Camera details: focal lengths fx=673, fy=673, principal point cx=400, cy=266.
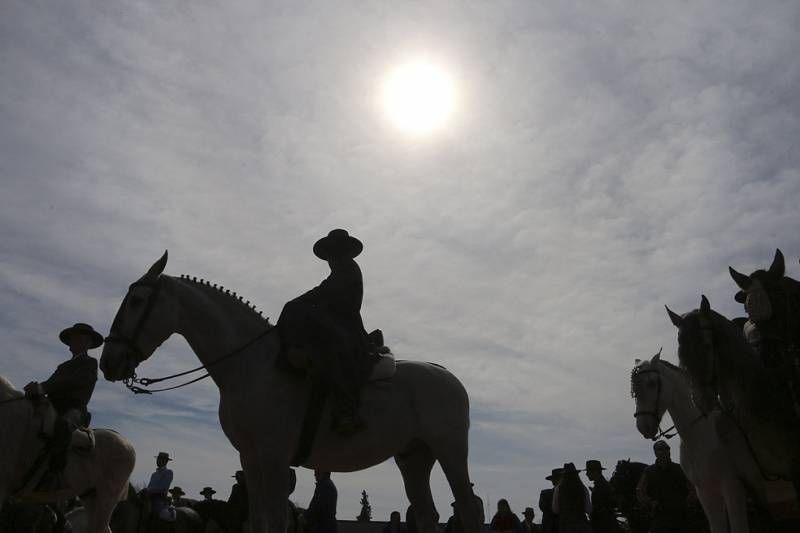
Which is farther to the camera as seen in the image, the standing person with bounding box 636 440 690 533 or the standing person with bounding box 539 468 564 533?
the standing person with bounding box 539 468 564 533

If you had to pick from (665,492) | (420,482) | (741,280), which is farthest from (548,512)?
(741,280)

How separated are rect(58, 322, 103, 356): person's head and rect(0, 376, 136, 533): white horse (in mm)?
1026

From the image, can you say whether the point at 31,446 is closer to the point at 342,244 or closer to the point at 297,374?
the point at 297,374

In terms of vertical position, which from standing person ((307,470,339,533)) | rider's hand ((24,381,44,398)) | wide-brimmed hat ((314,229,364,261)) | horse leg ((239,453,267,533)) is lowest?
horse leg ((239,453,267,533))

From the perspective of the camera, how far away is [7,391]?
844 cm

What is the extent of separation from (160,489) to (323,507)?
18.4ft

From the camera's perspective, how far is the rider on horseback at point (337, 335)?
6785 mm

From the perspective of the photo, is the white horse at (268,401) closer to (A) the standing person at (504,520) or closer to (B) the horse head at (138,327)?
(B) the horse head at (138,327)

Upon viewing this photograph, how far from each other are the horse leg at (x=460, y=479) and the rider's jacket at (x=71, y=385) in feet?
16.2

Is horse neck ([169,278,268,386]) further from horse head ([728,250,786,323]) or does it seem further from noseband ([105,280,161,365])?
horse head ([728,250,786,323])

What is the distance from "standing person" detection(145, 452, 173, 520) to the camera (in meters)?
14.5

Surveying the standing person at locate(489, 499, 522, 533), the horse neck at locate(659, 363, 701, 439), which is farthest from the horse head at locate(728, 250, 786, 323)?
the standing person at locate(489, 499, 522, 533)

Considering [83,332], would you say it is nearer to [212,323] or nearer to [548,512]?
[212,323]

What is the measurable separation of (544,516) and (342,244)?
7841mm
